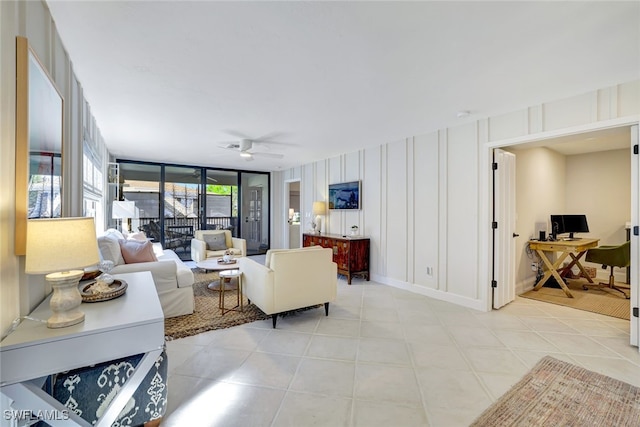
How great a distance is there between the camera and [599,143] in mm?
4520

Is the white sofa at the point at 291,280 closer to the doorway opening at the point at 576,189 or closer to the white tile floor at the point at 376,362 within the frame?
the white tile floor at the point at 376,362

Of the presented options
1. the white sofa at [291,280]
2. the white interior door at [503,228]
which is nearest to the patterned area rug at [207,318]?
the white sofa at [291,280]

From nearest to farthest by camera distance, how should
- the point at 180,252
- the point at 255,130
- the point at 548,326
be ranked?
1. the point at 548,326
2. the point at 255,130
3. the point at 180,252

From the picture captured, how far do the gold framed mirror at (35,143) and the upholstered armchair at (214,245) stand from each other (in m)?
3.59

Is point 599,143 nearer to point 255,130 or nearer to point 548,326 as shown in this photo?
A: point 548,326

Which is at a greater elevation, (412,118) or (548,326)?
(412,118)

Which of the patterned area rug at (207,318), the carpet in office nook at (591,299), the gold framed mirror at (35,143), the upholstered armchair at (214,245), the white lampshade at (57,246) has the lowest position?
the patterned area rug at (207,318)

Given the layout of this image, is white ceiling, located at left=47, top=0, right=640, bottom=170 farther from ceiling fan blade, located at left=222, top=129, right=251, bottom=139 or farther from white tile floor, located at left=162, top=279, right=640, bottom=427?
white tile floor, located at left=162, top=279, right=640, bottom=427

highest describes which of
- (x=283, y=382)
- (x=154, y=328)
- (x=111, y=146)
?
(x=111, y=146)

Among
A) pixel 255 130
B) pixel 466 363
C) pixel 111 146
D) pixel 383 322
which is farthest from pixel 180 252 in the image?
pixel 466 363

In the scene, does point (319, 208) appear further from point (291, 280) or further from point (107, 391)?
point (107, 391)

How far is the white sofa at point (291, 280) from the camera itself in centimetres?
281

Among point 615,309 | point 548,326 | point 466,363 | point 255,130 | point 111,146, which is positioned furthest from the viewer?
point 111,146

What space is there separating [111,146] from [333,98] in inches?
170
